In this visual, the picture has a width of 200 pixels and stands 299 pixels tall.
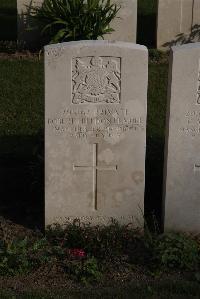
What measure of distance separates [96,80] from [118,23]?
232 inches

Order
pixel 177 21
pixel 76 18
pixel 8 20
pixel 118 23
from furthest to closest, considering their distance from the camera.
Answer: pixel 8 20 < pixel 177 21 < pixel 118 23 < pixel 76 18

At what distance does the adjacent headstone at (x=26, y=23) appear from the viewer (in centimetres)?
1177

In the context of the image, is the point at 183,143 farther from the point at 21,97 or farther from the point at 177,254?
the point at 21,97

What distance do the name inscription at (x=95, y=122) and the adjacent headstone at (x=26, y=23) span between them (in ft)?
19.3

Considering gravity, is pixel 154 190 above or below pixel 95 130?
below

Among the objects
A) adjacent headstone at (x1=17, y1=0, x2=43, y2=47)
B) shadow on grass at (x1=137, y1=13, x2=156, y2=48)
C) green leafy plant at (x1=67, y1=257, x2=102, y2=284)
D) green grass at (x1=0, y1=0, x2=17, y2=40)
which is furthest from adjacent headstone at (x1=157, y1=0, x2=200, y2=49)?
green leafy plant at (x1=67, y1=257, x2=102, y2=284)

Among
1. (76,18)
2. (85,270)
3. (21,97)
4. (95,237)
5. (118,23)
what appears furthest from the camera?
(118,23)

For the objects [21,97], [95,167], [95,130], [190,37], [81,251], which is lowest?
[81,251]

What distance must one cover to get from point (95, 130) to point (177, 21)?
6304 millimetres

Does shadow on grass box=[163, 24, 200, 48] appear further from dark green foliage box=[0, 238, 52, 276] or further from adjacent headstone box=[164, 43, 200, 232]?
dark green foliage box=[0, 238, 52, 276]

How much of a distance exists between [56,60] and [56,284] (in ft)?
6.19

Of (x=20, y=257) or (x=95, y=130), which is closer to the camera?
(x=20, y=257)

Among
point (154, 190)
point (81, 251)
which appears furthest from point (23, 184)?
point (81, 251)

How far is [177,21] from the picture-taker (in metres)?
12.0
